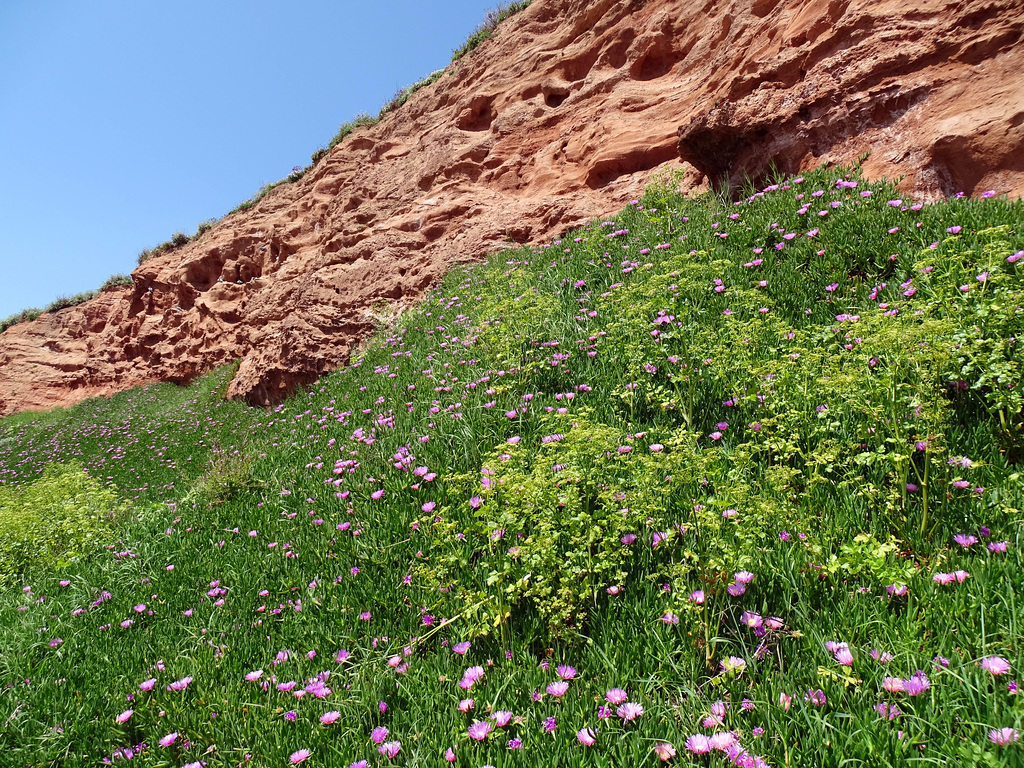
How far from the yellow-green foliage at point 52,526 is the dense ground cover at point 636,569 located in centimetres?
28

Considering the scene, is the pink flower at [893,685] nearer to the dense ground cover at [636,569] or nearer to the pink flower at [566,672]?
Result: the dense ground cover at [636,569]

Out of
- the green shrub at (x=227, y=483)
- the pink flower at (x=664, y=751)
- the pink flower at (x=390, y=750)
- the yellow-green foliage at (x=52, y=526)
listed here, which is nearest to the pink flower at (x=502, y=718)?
the pink flower at (x=390, y=750)

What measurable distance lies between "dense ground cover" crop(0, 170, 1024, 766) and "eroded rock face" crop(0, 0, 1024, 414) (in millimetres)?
1581

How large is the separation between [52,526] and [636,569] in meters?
5.11

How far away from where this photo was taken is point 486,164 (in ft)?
35.7

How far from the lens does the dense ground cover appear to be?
155 centimetres

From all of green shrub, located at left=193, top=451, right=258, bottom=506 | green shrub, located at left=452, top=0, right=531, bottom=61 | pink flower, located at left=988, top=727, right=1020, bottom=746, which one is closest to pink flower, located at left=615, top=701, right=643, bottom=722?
pink flower, located at left=988, top=727, right=1020, bottom=746

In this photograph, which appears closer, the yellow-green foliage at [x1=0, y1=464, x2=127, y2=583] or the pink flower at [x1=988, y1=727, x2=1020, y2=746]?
the pink flower at [x1=988, y1=727, x2=1020, y2=746]

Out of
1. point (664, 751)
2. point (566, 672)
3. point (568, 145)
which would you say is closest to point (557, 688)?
point (566, 672)

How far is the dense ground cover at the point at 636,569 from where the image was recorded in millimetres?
1547

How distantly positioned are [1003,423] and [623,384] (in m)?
1.88

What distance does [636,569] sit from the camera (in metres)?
2.20

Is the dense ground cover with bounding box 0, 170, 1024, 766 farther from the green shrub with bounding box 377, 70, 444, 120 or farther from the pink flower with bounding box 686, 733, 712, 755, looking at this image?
the green shrub with bounding box 377, 70, 444, 120

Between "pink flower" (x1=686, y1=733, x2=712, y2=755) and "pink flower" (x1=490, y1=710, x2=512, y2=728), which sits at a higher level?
"pink flower" (x1=490, y1=710, x2=512, y2=728)
